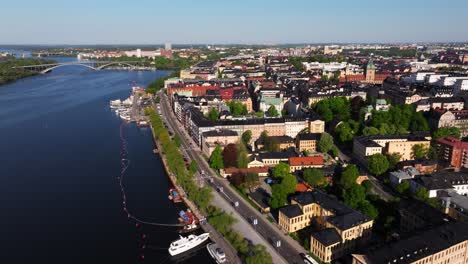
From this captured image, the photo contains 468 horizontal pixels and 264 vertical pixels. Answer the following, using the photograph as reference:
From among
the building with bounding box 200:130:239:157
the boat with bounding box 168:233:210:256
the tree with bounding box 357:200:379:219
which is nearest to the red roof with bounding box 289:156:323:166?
the building with bounding box 200:130:239:157

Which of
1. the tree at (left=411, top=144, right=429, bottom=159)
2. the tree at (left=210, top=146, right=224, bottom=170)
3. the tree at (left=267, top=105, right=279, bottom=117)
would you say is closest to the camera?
the tree at (left=210, top=146, right=224, bottom=170)

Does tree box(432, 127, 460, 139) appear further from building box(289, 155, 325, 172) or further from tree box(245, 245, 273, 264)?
tree box(245, 245, 273, 264)

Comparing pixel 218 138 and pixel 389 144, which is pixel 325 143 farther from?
pixel 218 138

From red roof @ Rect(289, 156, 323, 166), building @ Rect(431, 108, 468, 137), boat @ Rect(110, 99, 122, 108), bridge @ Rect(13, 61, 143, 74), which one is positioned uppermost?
bridge @ Rect(13, 61, 143, 74)

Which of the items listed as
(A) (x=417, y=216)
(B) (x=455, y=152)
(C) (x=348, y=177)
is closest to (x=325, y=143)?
(C) (x=348, y=177)

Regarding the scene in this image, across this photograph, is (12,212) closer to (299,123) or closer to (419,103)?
(299,123)

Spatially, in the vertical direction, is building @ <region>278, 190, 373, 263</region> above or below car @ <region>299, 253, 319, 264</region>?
above

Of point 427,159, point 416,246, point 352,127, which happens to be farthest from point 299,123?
point 416,246
